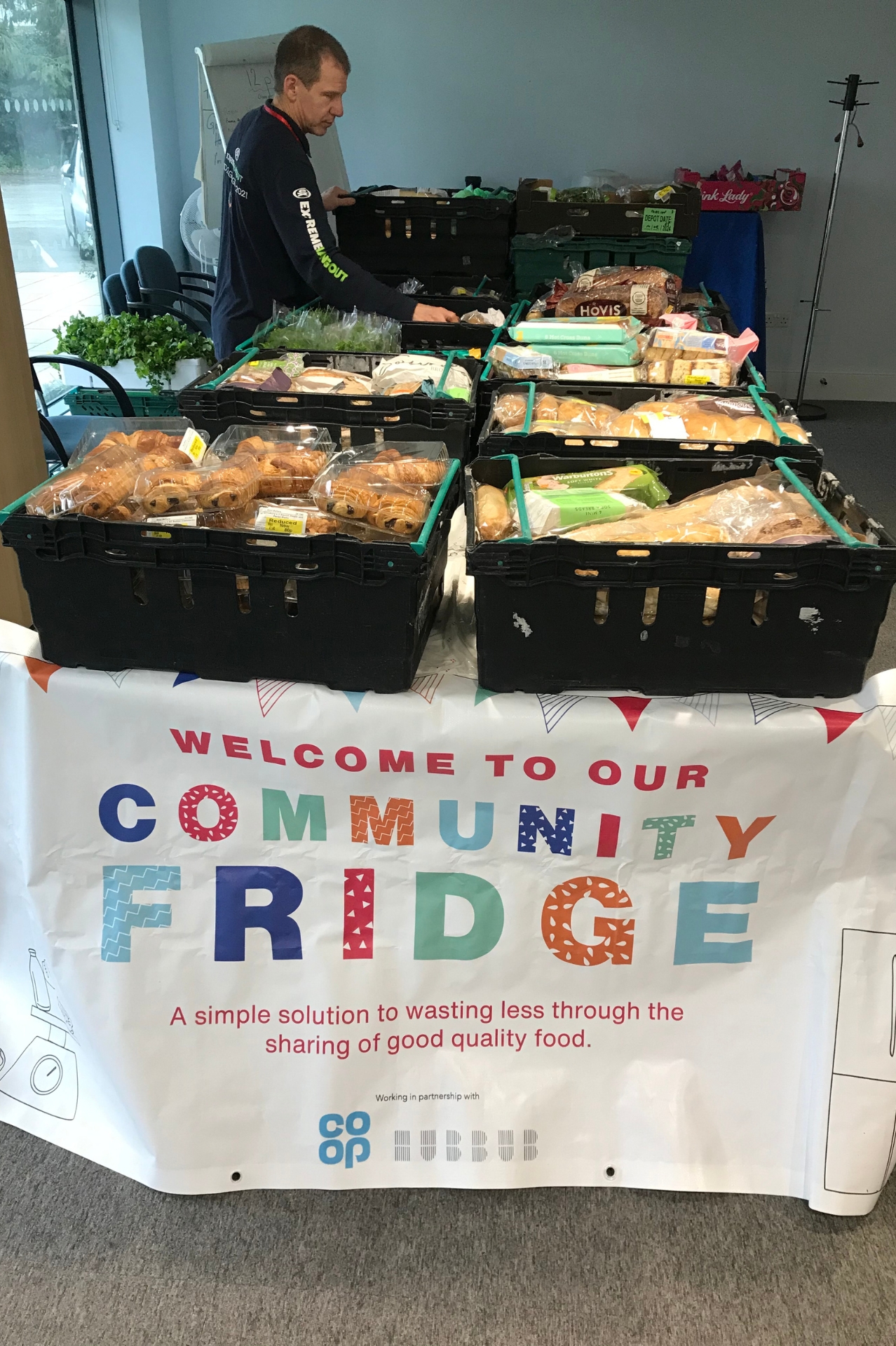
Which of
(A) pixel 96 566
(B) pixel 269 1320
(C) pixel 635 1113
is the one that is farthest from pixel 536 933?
(A) pixel 96 566

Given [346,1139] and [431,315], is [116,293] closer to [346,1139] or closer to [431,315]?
[431,315]

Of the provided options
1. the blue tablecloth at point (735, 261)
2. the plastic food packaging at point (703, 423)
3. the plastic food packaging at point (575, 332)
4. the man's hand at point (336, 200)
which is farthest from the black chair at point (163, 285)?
the plastic food packaging at point (703, 423)

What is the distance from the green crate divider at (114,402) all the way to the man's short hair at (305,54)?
1.60 m

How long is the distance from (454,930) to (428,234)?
247cm

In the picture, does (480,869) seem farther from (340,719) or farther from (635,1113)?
(635,1113)

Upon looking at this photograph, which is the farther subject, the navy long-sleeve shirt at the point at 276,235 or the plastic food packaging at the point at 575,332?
the navy long-sleeve shirt at the point at 276,235

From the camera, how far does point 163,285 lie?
4.70m

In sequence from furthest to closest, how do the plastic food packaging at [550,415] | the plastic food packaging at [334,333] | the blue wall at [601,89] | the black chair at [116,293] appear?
the blue wall at [601,89], the black chair at [116,293], the plastic food packaging at [334,333], the plastic food packaging at [550,415]

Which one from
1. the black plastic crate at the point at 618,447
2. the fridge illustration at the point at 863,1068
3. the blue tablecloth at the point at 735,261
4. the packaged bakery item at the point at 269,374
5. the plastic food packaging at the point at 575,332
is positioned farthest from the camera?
the blue tablecloth at the point at 735,261

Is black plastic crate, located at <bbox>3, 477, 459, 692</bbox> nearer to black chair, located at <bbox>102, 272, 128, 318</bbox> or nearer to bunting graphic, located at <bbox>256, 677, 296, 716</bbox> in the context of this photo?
bunting graphic, located at <bbox>256, 677, 296, 716</bbox>

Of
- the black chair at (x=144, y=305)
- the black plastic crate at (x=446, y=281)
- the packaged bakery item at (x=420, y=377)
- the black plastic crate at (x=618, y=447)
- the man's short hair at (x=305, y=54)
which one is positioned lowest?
the black chair at (x=144, y=305)

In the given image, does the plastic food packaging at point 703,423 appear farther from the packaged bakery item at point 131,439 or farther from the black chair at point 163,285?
the black chair at point 163,285

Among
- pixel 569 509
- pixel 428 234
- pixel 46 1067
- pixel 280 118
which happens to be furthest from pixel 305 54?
pixel 46 1067

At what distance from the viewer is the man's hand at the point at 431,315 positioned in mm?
2387
